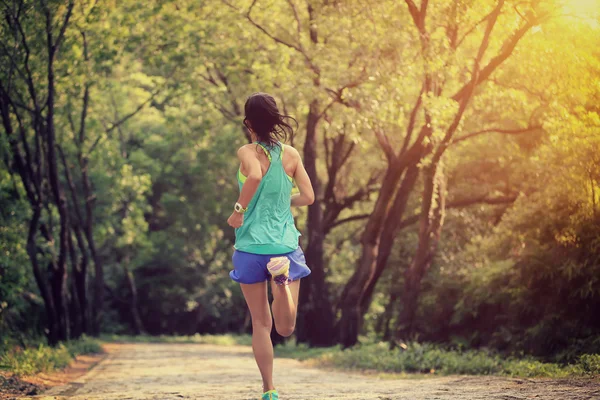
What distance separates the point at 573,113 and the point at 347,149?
1388cm

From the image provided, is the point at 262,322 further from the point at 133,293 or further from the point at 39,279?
the point at 133,293

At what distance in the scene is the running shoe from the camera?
6020mm

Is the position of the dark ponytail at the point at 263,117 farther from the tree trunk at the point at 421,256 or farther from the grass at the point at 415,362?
the tree trunk at the point at 421,256

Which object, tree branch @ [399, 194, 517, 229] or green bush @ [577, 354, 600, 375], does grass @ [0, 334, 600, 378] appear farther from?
tree branch @ [399, 194, 517, 229]

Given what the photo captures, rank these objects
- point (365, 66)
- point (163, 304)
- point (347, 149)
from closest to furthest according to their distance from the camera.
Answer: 1. point (365, 66)
2. point (347, 149)
3. point (163, 304)

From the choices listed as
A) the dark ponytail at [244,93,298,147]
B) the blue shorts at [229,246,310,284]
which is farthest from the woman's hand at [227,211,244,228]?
the dark ponytail at [244,93,298,147]

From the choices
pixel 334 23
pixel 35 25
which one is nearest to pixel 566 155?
pixel 334 23

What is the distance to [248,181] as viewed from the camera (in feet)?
20.0

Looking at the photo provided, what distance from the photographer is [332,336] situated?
25.4m

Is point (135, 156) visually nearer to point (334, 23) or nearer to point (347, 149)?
point (347, 149)

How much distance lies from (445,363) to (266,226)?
8.78 meters

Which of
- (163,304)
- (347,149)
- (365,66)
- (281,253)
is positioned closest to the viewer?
(281,253)

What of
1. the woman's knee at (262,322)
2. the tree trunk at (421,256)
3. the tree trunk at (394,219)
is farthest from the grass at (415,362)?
the woman's knee at (262,322)

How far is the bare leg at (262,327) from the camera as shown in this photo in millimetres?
6312
